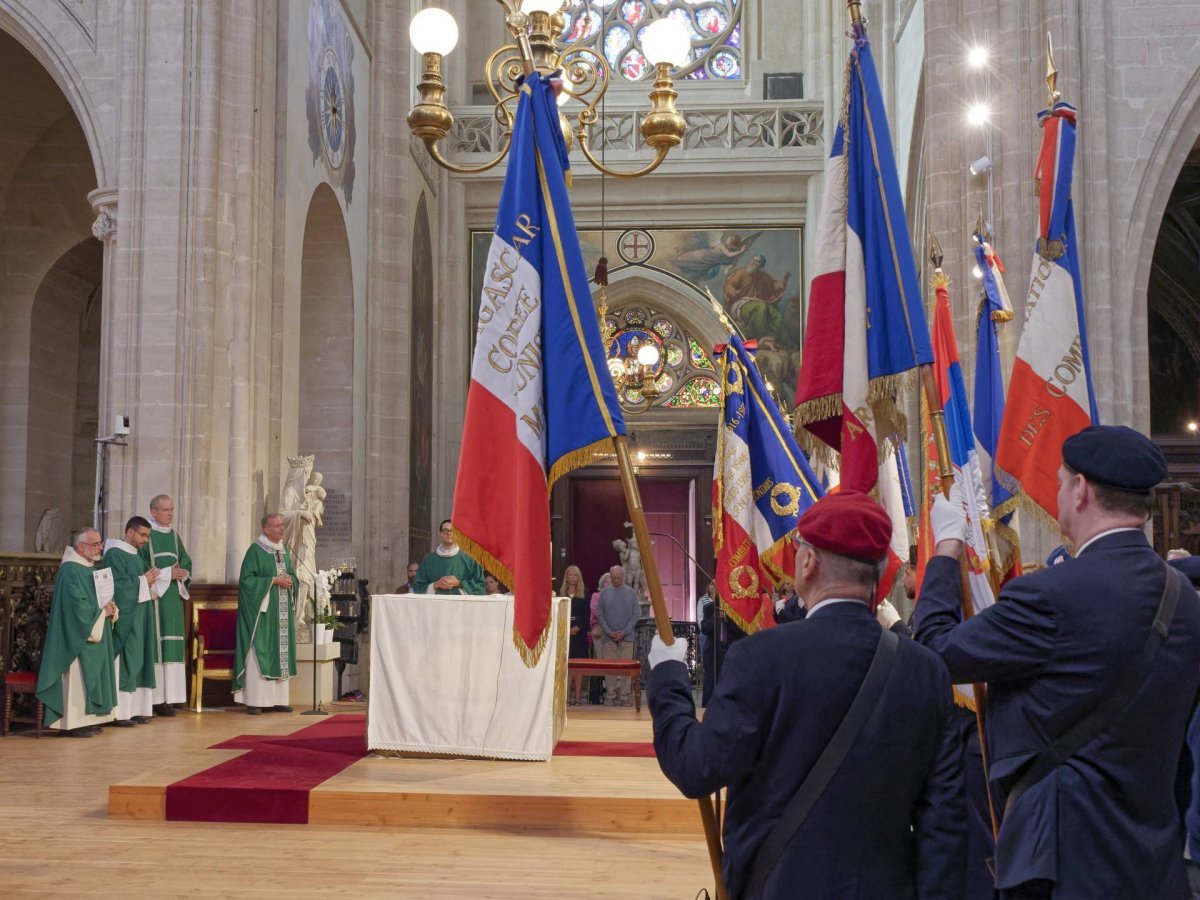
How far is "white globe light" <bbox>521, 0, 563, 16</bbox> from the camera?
22.8ft

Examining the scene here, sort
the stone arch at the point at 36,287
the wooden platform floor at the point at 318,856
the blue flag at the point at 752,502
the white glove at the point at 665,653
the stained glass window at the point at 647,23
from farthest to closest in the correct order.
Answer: the stained glass window at the point at 647,23, the stone arch at the point at 36,287, the blue flag at the point at 752,502, the wooden platform floor at the point at 318,856, the white glove at the point at 665,653

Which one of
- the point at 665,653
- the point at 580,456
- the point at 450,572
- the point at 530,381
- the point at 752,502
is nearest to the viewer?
the point at 665,653

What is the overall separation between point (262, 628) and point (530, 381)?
7.59 metres

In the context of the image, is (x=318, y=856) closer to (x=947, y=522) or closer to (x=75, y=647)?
(x=947, y=522)

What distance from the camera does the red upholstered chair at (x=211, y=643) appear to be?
11.2m

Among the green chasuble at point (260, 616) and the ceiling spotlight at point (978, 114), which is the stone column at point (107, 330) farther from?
the ceiling spotlight at point (978, 114)

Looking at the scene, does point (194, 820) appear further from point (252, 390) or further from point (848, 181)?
point (252, 390)

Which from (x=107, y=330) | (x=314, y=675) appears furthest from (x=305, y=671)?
(x=107, y=330)

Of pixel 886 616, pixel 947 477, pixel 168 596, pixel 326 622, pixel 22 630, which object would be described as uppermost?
pixel 947 477

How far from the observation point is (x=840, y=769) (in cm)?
239

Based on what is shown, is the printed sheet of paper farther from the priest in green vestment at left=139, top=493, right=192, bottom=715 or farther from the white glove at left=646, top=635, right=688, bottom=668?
the white glove at left=646, top=635, right=688, bottom=668

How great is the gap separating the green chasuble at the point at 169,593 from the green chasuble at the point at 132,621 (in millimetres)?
188

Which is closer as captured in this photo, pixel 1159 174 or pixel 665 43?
pixel 665 43

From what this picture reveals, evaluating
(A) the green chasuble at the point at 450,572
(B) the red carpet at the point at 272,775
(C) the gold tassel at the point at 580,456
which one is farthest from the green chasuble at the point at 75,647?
(C) the gold tassel at the point at 580,456
